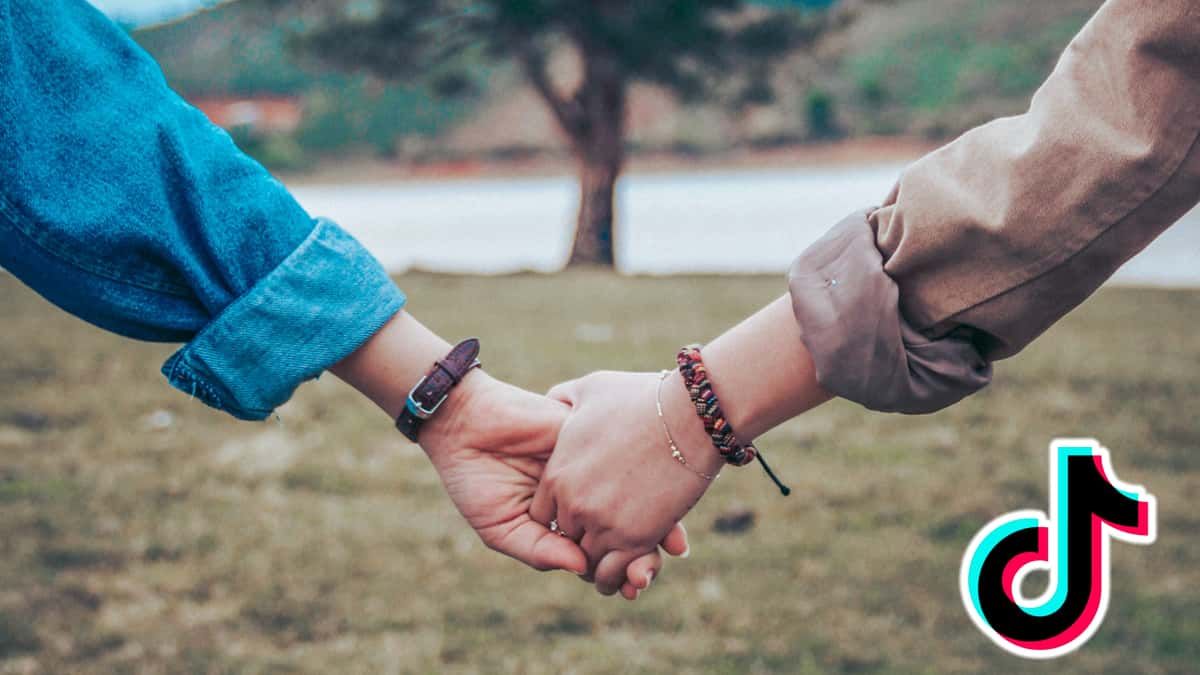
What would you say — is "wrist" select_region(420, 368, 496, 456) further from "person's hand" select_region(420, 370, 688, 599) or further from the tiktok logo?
the tiktok logo

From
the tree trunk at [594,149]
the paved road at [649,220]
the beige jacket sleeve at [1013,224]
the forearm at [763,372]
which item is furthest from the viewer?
the tree trunk at [594,149]

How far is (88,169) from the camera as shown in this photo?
55.4 inches

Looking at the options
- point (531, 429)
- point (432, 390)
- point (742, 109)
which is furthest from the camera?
point (742, 109)

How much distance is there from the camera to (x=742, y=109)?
11273mm

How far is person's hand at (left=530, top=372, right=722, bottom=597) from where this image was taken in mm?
1591

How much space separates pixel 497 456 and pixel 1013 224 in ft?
2.88

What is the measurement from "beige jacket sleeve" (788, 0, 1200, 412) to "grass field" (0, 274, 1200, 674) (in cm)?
96

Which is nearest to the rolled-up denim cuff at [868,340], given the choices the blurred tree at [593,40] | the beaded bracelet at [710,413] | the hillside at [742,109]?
the beaded bracelet at [710,413]

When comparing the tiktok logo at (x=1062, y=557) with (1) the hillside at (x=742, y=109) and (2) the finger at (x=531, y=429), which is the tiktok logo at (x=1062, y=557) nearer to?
(2) the finger at (x=531, y=429)

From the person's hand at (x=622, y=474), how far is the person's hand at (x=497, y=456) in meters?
0.03

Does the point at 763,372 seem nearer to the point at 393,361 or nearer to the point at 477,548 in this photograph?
the point at 393,361

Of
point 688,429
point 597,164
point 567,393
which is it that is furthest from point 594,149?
point 688,429

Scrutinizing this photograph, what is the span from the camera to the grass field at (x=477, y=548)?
214cm

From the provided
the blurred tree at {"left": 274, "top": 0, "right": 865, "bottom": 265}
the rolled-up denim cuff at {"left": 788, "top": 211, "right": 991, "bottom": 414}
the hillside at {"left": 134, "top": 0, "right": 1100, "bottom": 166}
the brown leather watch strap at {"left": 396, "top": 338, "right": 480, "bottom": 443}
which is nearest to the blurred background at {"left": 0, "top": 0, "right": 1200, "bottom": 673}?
the brown leather watch strap at {"left": 396, "top": 338, "right": 480, "bottom": 443}
